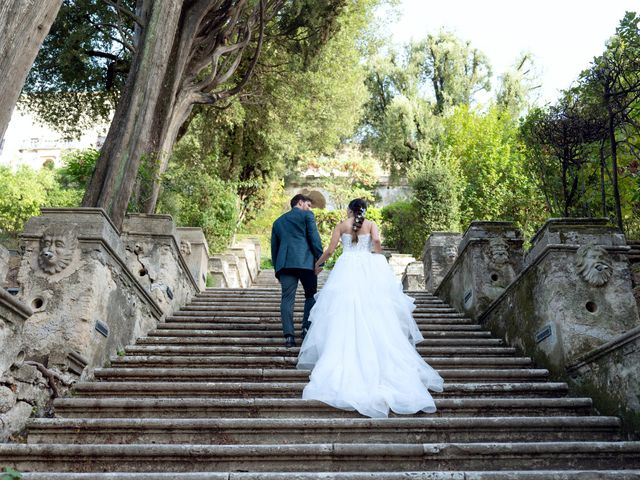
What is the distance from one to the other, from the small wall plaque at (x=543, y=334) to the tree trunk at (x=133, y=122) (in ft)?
17.7

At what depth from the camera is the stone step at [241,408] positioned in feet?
15.6

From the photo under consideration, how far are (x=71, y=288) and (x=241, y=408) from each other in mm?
1909

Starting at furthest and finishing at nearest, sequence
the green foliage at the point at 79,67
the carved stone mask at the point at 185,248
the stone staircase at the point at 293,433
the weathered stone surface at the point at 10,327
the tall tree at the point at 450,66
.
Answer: the tall tree at the point at 450,66 < the green foliage at the point at 79,67 < the carved stone mask at the point at 185,248 < the weathered stone surface at the point at 10,327 < the stone staircase at the point at 293,433

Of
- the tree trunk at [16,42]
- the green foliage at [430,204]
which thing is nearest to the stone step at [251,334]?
the tree trunk at [16,42]

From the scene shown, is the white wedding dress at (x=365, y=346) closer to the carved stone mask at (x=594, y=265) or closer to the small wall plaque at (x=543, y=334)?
the small wall plaque at (x=543, y=334)

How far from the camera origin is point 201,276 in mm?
10680

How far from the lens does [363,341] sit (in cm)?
520

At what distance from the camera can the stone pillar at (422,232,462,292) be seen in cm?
1123

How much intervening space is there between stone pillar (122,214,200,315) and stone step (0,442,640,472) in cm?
Result: 382

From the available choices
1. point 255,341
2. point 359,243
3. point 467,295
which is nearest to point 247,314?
point 255,341

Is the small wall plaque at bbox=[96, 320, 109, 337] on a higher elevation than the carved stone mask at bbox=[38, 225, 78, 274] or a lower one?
lower

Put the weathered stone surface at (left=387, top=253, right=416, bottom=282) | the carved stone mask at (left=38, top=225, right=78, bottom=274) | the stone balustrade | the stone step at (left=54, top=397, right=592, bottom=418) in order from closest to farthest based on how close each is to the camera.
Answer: the stone balustrade < the stone step at (left=54, top=397, right=592, bottom=418) < the carved stone mask at (left=38, top=225, right=78, bottom=274) < the weathered stone surface at (left=387, top=253, right=416, bottom=282)

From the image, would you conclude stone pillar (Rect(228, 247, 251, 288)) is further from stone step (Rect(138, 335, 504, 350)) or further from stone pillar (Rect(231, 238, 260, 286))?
stone step (Rect(138, 335, 504, 350))

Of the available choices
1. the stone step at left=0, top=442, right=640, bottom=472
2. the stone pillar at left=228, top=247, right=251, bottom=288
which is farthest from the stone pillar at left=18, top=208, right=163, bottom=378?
the stone pillar at left=228, top=247, right=251, bottom=288
